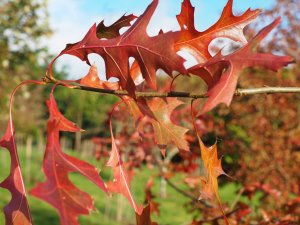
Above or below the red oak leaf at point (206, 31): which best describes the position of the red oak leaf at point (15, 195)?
below

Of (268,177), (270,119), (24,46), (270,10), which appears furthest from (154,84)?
(24,46)

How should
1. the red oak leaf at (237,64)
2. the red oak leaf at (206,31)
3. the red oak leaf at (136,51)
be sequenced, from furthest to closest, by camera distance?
the red oak leaf at (206,31), the red oak leaf at (136,51), the red oak leaf at (237,64)

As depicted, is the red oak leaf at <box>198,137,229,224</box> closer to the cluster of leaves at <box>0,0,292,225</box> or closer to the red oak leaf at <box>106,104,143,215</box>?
the cluster of leaves at <box>0,0,292,225</box>

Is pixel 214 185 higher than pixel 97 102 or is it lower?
higher

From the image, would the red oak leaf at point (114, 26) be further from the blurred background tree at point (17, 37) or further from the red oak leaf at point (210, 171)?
the blurred background tree at point (17, 37)

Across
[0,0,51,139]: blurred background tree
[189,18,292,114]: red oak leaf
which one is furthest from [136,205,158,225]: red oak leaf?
[0,0,51,139]: blurred background tree

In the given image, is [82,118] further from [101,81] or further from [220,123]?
[101,81]

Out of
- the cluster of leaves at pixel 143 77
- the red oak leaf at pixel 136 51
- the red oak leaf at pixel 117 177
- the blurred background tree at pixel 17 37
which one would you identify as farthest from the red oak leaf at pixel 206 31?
the blurred background tree at pixel 17 37

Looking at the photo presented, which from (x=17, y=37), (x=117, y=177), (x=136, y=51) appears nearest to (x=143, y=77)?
(x=136, y=51)
